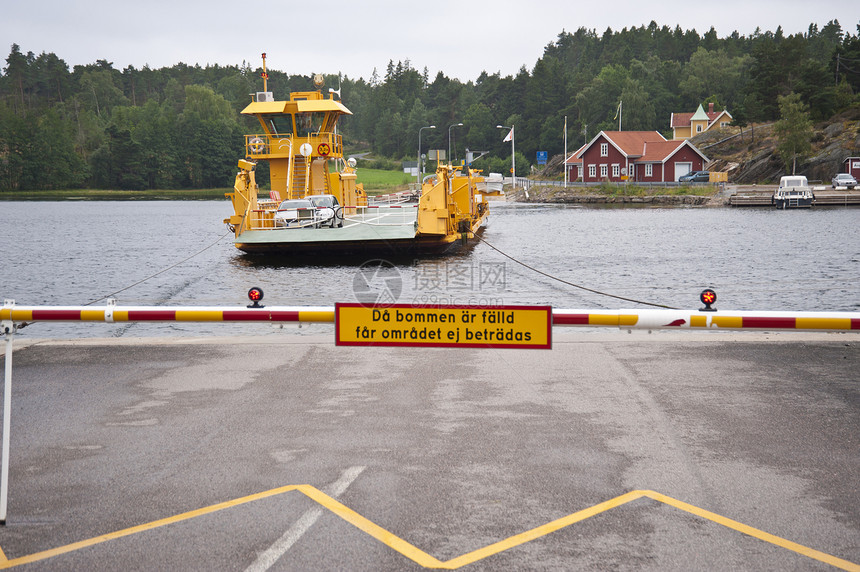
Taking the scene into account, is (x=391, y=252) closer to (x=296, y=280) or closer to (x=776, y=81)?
(x=296, y=280)

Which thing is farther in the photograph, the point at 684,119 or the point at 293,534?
the point at 684,119

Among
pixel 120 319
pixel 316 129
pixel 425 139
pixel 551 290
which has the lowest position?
pixel 551 290

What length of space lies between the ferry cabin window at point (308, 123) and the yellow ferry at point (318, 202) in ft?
0.19

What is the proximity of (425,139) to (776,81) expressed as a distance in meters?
92.4

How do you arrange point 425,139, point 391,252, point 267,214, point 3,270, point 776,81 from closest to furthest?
point 391,252, point 267,214, point 3,270, point 776,81, point 425,139

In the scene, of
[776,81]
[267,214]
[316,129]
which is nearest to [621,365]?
[267,214]

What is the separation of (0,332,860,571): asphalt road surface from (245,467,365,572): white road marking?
2 cm

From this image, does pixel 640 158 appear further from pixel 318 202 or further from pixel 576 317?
pixel 576 317

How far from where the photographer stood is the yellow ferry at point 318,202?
32.7 metres

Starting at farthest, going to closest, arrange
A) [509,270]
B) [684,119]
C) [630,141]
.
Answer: [684,119] → [630,141] → [509,270]

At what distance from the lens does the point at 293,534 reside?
17.2ft

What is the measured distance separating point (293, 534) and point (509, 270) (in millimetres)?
30636

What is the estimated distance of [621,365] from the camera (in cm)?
982

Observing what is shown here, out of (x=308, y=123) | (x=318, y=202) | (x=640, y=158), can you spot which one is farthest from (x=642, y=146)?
(x=318, y=202)
